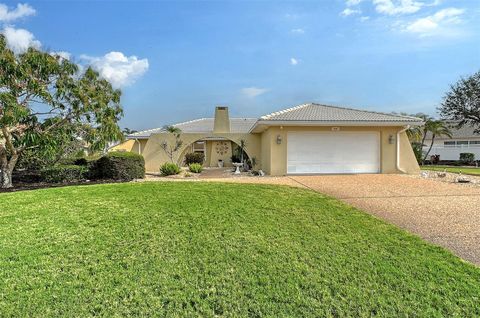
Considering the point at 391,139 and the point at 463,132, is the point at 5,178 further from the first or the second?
the point at 463,132

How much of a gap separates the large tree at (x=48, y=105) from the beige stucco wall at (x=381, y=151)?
27.5 feet

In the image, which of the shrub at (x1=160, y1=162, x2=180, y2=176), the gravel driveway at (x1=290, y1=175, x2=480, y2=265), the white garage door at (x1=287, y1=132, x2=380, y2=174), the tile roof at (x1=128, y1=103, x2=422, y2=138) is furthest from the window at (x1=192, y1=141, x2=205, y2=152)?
the gravel driveway at (x1=290, y1=175, x2=480, y2=265)

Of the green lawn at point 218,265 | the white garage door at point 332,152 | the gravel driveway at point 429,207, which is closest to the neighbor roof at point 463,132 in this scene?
the white garage door at point 332,152

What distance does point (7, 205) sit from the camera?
25.0ft

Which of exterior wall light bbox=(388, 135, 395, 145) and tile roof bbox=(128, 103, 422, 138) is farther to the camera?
exterior wall light bbox=(388, 135, 395, 145)

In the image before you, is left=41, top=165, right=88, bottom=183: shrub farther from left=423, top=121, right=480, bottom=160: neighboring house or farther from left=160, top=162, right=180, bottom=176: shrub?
left=423, top=121, right=480, bottom=160: neighboring house

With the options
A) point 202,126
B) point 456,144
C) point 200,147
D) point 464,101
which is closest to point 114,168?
point 202,126

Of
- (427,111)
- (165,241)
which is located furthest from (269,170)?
(427,111)

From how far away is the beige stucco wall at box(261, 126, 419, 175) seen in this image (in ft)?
58.9

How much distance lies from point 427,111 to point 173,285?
140ft

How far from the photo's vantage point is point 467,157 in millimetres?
36875

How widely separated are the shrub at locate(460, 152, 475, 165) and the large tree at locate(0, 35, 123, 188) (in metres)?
38.5

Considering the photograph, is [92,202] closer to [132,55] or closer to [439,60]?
[132,55]

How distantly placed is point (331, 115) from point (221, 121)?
8559mm
